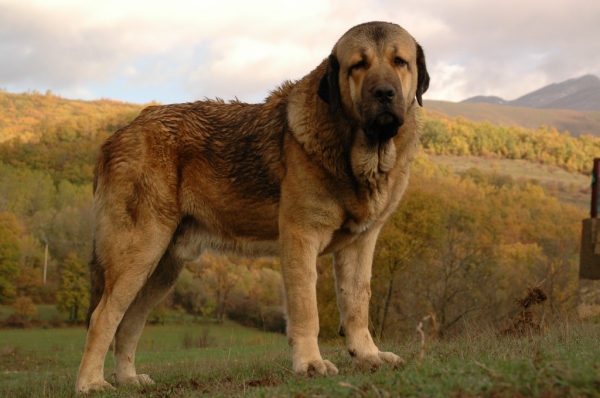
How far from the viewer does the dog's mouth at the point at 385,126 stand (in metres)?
5.56

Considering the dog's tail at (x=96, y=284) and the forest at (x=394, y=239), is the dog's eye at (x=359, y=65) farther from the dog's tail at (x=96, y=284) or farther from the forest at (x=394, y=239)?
the dog's tail at (x=96, y=284)

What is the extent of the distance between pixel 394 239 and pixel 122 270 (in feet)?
136

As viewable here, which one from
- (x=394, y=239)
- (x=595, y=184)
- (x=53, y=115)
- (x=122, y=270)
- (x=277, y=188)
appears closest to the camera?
(x=277, y=188)

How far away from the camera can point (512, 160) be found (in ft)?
545

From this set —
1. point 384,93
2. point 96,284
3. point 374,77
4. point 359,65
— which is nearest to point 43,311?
point 96,284

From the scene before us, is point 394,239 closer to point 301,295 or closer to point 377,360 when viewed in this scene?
point 377,360

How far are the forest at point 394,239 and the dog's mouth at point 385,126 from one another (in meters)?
1.34

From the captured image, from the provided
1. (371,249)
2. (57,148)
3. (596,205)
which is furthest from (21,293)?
(371,249)

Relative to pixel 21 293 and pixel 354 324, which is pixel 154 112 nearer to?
pixel 354 324

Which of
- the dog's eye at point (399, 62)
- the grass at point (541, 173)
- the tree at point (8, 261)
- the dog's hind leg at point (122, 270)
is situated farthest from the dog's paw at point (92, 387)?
the grass at point (541, 173)

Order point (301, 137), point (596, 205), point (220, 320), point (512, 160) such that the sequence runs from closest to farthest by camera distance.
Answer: point (301, 137)
point (596, 205)
point (220, 320)
point (512, 160)

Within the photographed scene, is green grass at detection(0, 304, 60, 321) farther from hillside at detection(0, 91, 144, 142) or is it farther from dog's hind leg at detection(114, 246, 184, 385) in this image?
dog's hind leg at detection(114, 246, 184, 385)

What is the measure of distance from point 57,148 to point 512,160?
343 ft

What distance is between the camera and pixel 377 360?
19.5 feet
